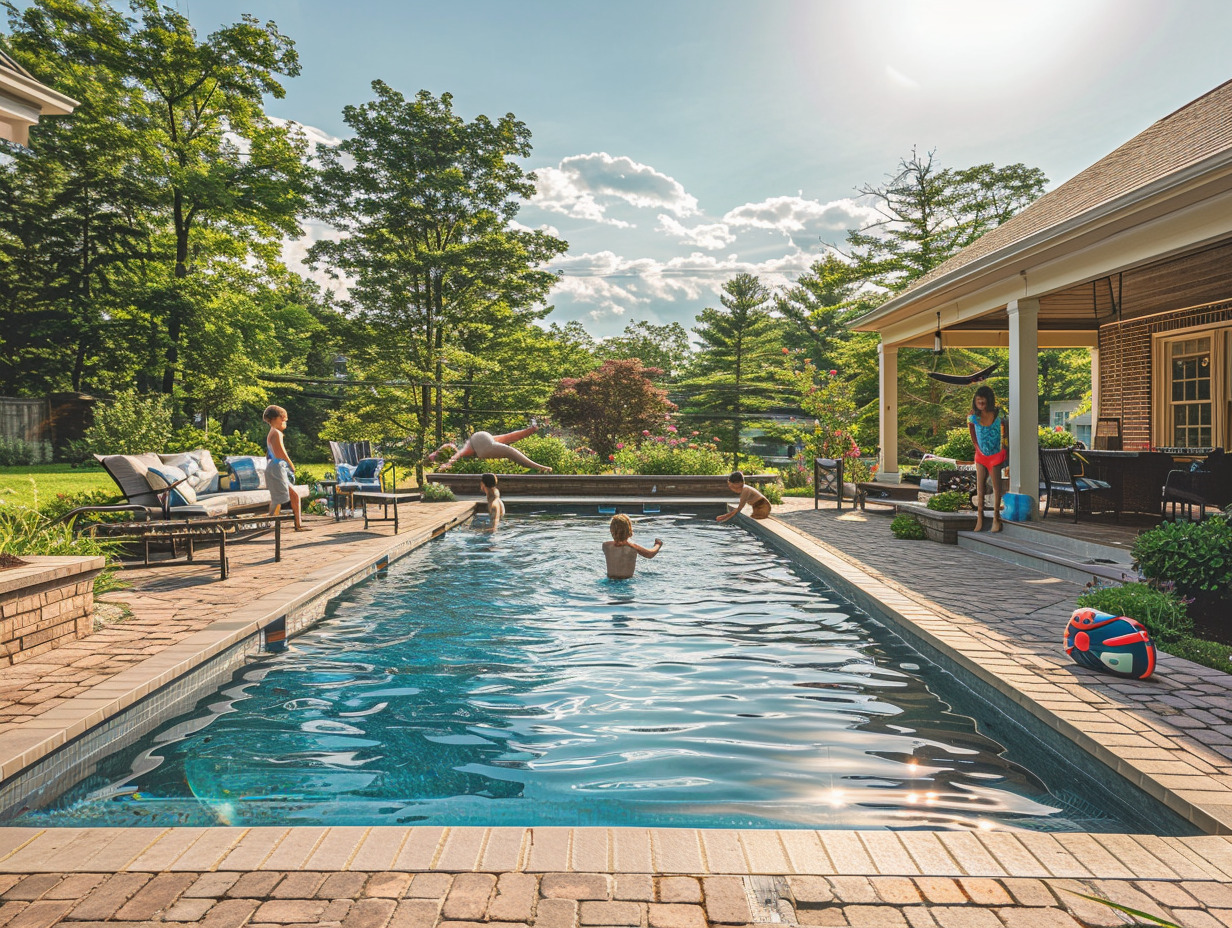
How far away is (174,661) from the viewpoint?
3955 millimetres

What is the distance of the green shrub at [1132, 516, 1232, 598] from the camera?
4328 mm

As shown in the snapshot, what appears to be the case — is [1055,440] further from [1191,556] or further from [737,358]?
[737,358]

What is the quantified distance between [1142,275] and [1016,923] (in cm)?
1187

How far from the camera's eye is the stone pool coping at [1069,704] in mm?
2432

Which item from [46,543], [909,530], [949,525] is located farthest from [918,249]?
[46,543]

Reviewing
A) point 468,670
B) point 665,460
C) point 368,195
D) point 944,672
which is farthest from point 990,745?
point 368,195

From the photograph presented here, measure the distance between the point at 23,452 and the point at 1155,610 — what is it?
24.0m

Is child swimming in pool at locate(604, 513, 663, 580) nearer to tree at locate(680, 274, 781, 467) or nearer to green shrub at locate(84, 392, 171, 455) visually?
green shrub at locate(84, 392, 171, 455)

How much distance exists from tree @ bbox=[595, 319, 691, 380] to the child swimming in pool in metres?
37.1

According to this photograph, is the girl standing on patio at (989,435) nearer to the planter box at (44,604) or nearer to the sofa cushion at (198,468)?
the planter box at (44,604)

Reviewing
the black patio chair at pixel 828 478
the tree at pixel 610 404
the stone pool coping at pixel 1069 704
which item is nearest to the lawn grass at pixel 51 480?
the tree at pixel 610 404

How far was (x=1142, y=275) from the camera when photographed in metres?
10.2

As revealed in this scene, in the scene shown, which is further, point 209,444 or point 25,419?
point 25,419

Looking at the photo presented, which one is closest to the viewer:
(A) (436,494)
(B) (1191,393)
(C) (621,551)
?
(C) (621,551)
